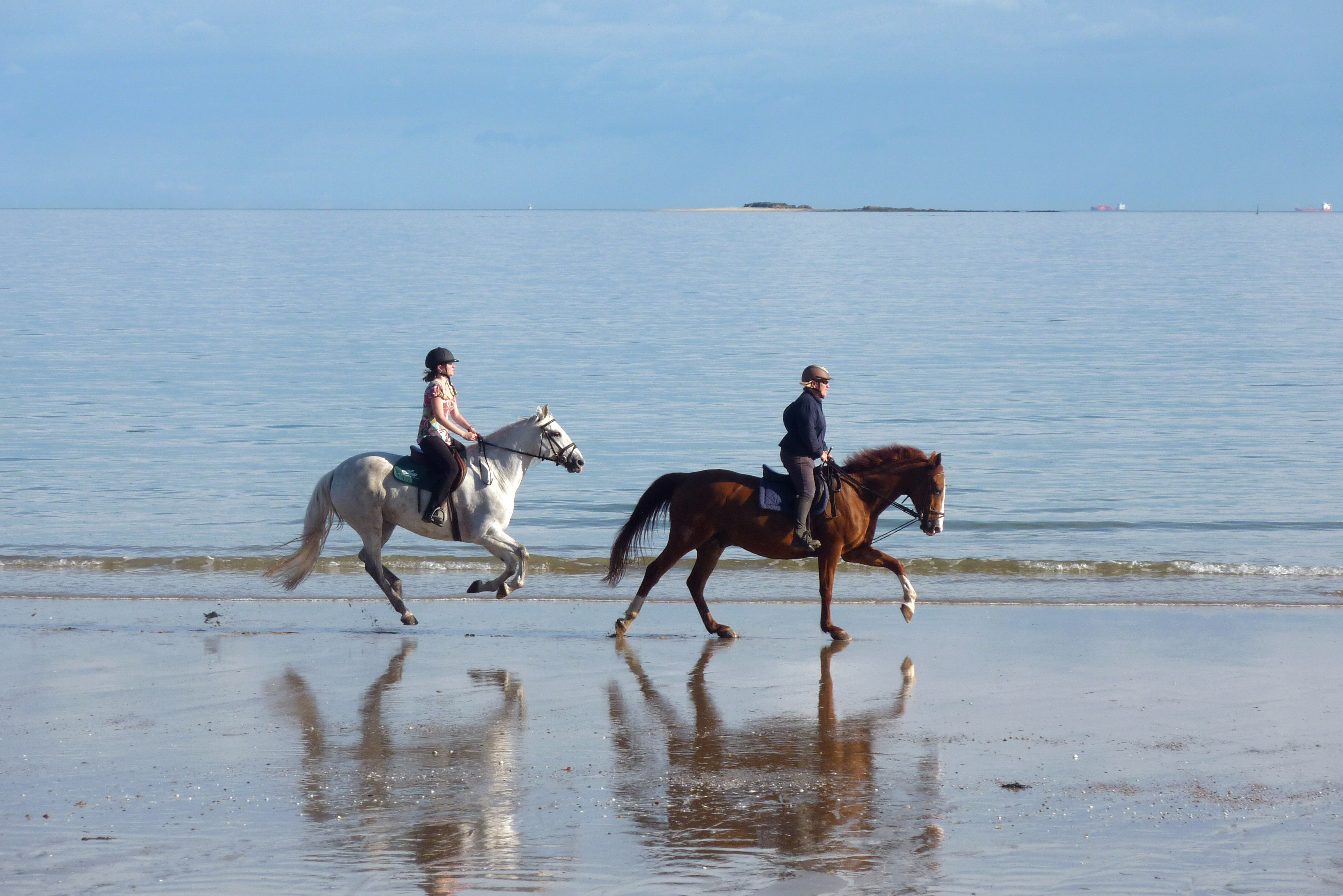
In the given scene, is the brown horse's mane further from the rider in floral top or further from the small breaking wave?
the small breaking wave

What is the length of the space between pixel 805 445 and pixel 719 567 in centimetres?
542

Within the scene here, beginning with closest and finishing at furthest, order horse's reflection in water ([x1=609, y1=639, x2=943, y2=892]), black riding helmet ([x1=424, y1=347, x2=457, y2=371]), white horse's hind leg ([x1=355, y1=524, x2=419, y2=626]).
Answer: horse's reflection in water ([x1=609, y1=639, x2=943, y2=892]), black riding helmet ([x1=424, y1=347, x2=457, y2=371]), white horse's hind leg ([x1=355, y1=524, x2=419, y2=626])

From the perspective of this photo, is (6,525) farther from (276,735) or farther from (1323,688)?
(1323,688)

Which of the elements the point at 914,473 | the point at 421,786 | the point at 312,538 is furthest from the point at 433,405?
the point at 421,786

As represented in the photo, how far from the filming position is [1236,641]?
1211cm

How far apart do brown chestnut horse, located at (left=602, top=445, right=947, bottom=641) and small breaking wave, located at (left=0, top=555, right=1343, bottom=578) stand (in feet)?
14.1

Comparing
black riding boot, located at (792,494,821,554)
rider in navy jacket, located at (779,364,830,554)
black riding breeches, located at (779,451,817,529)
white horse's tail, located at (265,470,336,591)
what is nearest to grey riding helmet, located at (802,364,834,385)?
rider in navy jacket, located at (779,364,830,554)

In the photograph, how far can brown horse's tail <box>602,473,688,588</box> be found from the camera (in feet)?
40.1

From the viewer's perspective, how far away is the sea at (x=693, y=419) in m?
17.0

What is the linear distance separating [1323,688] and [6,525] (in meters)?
17.6

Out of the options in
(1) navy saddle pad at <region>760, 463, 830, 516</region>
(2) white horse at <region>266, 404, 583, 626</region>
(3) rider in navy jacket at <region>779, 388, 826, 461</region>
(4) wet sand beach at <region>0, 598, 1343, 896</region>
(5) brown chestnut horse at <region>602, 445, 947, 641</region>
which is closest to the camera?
(4) wet sand beach at <region>0, 598, 1343, 896</region>

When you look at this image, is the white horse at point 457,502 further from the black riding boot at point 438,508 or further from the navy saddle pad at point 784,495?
the navy saddle pad at point 784,495

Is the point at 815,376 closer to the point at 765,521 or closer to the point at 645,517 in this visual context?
the point at 765,521

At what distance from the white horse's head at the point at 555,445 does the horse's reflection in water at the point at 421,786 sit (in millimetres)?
3047
